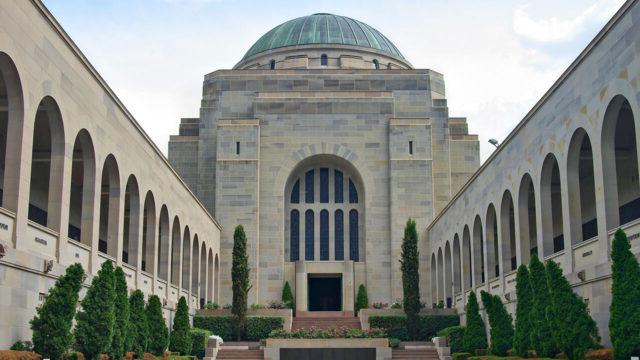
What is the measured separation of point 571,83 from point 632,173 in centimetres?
796

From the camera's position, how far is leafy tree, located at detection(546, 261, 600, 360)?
62.9ft

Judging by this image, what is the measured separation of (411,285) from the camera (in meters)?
38.5

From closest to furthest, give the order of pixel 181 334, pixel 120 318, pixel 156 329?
1. pixel 120 318
2. pixel 156 329
3. pixel 181 334

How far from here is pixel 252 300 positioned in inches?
1912

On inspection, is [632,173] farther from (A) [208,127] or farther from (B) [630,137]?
(A) [208,127]

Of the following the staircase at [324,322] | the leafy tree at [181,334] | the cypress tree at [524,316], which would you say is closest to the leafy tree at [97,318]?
the leafy tree at [181,334]

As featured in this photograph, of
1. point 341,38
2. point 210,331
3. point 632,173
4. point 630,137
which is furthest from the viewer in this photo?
point 341,38

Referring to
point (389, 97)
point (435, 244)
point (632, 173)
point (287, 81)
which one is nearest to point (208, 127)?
point (287, 81)

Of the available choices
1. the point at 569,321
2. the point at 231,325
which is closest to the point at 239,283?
the point at 231,325

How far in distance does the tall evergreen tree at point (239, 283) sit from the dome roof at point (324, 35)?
2670 cm

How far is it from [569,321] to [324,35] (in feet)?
153

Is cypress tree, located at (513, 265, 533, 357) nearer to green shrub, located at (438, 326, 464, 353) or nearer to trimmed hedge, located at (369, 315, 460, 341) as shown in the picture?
green shrub, located at (438, 326, 464, 353)

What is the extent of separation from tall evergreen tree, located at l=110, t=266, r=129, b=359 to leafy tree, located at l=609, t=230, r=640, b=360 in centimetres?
1213

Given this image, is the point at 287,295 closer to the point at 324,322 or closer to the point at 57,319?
the point at 324,322
